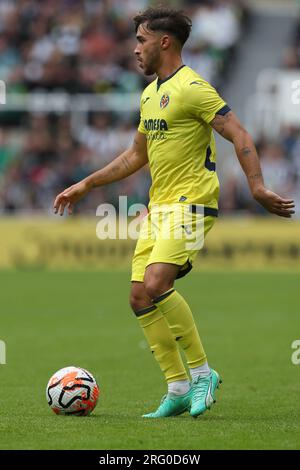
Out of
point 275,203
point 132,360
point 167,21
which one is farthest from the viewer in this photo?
point 132,360

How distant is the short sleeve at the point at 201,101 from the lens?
7277mm

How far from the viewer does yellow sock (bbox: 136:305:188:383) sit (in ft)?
25.0

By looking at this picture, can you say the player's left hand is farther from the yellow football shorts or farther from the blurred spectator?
the blurred spectator

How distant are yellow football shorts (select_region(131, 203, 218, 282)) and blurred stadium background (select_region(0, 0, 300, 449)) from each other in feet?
3.41

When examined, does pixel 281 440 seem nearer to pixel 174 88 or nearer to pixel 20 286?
pixel 174 88

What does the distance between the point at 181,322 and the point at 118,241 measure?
1555 centimetres

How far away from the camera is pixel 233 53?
28.8 meters

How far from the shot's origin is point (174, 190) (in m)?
7.53

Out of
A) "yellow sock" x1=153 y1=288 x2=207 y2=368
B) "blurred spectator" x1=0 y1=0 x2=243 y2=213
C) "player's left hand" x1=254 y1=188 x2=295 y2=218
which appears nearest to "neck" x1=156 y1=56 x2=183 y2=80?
"player's left hand" x1=254 y1=188 x2=295 y2=218

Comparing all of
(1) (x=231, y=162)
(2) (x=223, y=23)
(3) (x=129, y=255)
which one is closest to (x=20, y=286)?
(3) (x=129, y=255)

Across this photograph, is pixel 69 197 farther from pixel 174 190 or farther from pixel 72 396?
pixel 72 396

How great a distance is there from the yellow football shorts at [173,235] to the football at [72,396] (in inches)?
Answer: 31.2

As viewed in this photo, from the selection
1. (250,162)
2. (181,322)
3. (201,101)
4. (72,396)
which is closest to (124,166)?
(201,101)
